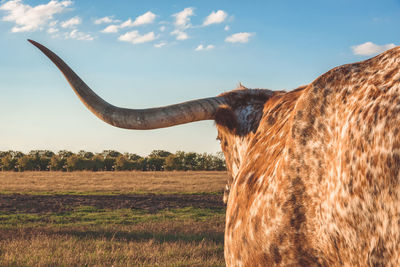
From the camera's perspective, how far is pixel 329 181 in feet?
6.13

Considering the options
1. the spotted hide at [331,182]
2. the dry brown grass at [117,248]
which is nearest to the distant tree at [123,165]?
the dry brown grass at [117,248]

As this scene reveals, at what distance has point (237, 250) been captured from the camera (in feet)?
8.28

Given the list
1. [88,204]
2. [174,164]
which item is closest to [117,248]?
[88,204]

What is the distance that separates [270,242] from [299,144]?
523 millimetres

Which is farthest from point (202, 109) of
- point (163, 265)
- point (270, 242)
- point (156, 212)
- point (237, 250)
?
point (156, 212)

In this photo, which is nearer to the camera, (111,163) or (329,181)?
(329,181)

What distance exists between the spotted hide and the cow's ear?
813 mm

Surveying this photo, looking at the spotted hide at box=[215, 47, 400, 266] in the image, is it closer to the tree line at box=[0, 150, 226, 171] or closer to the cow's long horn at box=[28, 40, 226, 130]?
the cow's long horn at box=[28, 40, 226, 130]

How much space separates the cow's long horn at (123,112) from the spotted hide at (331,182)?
71 centimetres

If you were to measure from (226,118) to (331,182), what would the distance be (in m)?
1.83

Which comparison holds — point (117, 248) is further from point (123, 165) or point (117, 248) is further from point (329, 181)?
point (123, 165)

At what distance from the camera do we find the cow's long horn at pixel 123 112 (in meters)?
3.01

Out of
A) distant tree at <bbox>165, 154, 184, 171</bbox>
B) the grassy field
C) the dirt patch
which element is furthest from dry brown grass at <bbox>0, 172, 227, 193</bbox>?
distant tree at <bbox>165, 154, 184, 171</bbox>

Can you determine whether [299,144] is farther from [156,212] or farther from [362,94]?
[156,212]
